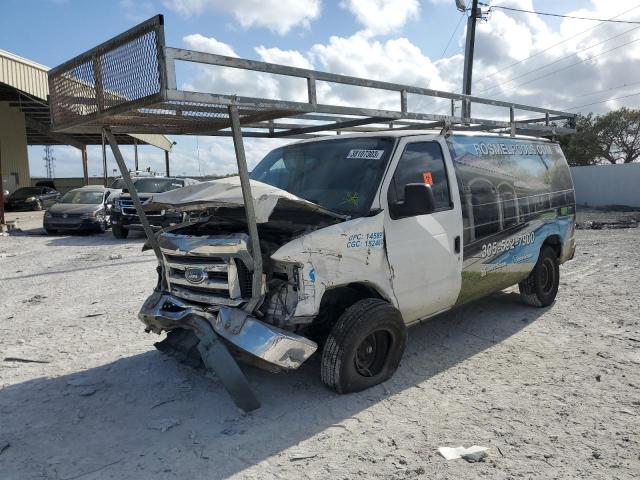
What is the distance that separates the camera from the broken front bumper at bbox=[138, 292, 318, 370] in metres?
3.34

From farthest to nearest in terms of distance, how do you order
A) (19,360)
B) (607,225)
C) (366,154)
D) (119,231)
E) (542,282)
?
1. (607,225)
2. (119,231)
3. (542,282)
4. (19,360)
5. (366,154)

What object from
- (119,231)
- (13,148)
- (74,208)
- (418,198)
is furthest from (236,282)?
(13,148)

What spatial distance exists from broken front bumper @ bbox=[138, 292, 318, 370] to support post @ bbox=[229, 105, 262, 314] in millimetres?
129

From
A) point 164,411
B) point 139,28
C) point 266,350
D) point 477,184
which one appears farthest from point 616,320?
point 139,28

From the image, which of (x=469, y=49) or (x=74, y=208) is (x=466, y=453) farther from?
(x=469, y=49)

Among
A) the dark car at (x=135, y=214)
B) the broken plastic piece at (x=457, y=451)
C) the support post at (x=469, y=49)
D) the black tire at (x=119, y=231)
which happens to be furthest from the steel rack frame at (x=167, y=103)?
the support post at (x=469, y=49)

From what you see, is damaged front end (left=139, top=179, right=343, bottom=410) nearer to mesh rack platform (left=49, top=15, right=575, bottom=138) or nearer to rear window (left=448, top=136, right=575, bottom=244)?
mesh rack platform (left=49, top=15, right=575, bottom=138)

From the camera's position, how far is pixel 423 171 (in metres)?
4.40

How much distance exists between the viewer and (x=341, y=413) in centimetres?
362

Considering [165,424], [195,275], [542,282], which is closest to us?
[165,424]

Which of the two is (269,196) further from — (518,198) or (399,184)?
(518,198)

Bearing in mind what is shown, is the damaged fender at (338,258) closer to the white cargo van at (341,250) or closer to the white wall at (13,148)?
the white cargo van at (341,250)

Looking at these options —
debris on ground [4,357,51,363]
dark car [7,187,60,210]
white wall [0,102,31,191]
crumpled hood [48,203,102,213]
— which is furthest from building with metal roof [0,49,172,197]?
debris on ground [4,357,51,363]

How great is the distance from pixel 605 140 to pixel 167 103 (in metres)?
36.5
